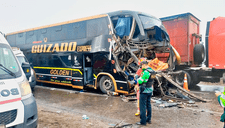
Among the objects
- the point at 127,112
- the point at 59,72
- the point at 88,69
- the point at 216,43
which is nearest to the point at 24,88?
the point at 127,112

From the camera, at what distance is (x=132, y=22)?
724cm

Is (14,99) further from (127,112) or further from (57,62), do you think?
(57,62)

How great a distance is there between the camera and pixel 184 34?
9648mm

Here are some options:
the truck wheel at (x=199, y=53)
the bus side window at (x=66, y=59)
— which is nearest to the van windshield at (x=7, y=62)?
the bus side window at (x=66, y=59)

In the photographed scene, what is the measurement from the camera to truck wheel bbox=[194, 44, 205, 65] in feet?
Result: 31.1

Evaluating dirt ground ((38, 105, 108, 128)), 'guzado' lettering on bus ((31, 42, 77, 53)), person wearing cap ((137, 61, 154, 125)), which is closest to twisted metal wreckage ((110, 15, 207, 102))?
'guzado' lettering on bus ((31, 42, 77, 53))

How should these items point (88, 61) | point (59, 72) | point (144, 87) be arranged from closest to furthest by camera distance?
point (144, 87) → point (88, 61) → point (59, 72)

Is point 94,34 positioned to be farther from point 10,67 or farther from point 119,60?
point 10,67

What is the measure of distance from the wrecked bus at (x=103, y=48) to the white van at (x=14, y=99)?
4.22m

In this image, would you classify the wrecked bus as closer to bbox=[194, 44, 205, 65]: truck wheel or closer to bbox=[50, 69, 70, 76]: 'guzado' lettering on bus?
bbox=[50, 69, 70, 76]: 'guzado' lettering on bus

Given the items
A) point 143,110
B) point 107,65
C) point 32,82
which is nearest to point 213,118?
point 143,110

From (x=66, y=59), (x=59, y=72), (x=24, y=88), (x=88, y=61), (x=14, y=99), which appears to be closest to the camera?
(x=14, y=99)

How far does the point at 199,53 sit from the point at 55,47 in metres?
8.12

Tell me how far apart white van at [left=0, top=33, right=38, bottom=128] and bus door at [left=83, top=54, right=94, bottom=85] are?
470cm
